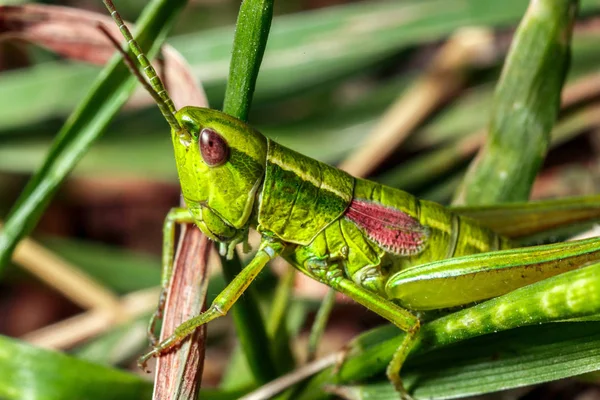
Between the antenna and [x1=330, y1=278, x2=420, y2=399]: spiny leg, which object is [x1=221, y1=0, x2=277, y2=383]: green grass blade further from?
[x1=330, y1=278, x2=420, y2=399]: spiny leg

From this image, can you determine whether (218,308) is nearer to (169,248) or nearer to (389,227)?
(169,248)

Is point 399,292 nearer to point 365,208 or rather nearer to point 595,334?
point 365,208

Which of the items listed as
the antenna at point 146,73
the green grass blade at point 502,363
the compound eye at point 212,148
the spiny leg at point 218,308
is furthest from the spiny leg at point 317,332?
the antenna at point 146,73

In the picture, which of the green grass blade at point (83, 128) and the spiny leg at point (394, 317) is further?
the green grass blade at point (83, 128)

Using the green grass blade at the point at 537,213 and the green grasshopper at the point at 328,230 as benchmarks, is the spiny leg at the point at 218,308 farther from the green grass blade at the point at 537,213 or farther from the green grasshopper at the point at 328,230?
the green grass blade at the point at 537,213

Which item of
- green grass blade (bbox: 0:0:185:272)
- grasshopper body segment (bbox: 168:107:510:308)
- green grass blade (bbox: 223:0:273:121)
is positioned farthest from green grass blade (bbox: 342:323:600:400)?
green grass blade (bbox: 0:0:185:272)

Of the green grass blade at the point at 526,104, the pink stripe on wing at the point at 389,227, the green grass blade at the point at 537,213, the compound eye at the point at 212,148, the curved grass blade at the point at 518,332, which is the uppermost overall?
the green grass blade at the point at 526,104

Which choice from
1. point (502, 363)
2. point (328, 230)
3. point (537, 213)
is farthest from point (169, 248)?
point (537, 213)

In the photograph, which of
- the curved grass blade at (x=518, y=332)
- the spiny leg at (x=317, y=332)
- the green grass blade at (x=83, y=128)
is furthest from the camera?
the spiny leg at (x=317, y=332)
